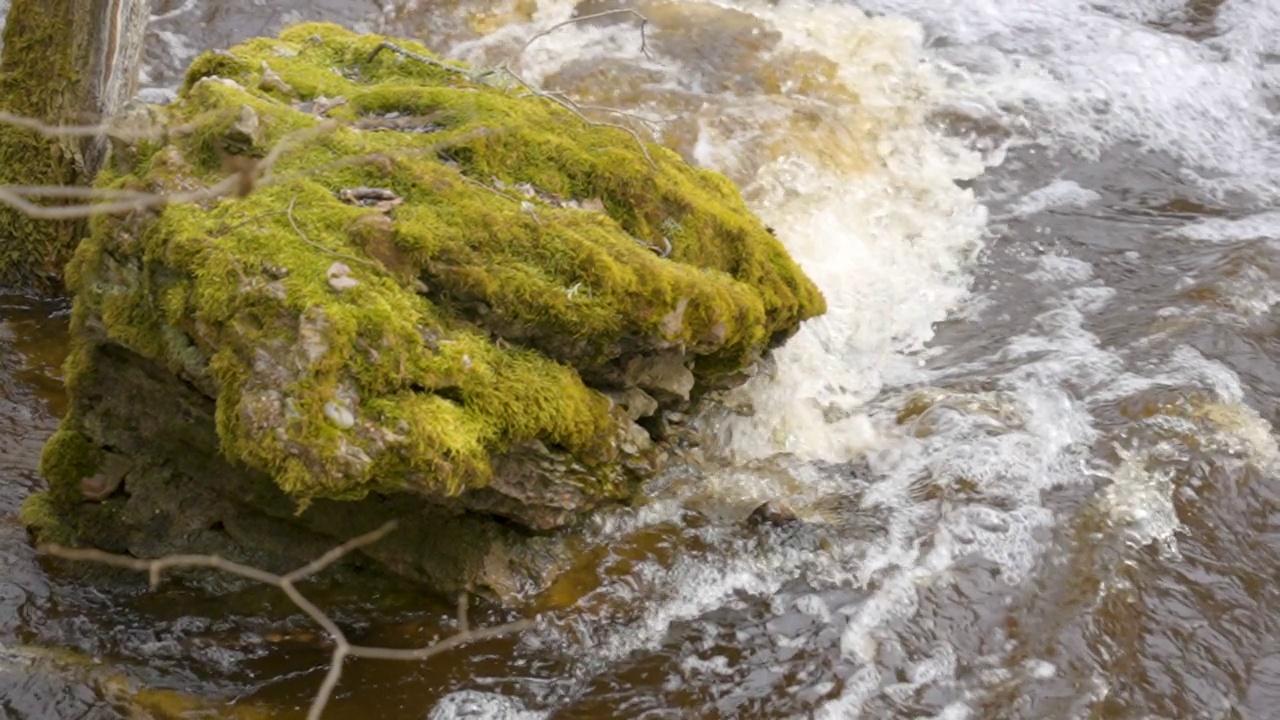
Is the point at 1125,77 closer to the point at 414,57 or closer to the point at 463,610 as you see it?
the point at 414,57

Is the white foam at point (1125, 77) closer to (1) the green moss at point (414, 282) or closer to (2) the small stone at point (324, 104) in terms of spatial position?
(1) the green moss at point (414, 282)

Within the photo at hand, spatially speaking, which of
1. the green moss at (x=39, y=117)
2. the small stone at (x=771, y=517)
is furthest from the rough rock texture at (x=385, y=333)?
the green moss at (x=39, y=117)

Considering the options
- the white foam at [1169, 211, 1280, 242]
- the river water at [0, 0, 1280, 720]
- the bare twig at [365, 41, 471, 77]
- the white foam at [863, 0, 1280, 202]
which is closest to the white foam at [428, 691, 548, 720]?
the river water at [0, 0, 1280, 720]

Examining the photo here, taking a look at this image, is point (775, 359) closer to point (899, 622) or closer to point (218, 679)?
point (899, 622)

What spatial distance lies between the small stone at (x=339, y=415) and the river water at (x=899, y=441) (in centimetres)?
127

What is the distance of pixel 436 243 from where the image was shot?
179 inches

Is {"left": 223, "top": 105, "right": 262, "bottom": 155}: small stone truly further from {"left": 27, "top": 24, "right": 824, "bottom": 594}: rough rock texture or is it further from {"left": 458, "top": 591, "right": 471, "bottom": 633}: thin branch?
{"left": 458, "top": 591, "right": 471, "bottom": 633}: thin branch

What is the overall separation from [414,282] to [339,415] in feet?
2.50

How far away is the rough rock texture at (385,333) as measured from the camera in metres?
4.02

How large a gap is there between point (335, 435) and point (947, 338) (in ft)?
15.3

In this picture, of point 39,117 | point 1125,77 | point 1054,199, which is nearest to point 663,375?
point 39,117

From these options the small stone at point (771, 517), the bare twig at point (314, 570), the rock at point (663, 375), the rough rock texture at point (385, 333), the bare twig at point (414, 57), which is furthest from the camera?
the bare twig at point (414, 57)

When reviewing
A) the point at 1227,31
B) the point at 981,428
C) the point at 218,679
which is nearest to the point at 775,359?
the point at 981,428

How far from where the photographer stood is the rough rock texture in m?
4.02
